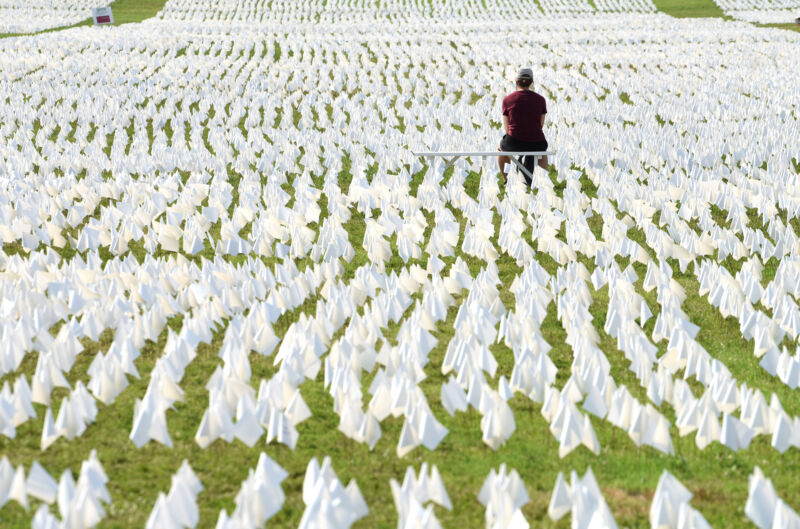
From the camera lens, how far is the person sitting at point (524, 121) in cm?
1005

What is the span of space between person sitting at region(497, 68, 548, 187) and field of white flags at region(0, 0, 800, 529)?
0.49 metres

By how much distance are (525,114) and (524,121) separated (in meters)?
0.09

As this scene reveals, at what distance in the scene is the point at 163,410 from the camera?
4.27 m

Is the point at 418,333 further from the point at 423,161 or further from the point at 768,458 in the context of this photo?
the point at 423,161

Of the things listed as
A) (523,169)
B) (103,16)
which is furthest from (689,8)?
(523,169)

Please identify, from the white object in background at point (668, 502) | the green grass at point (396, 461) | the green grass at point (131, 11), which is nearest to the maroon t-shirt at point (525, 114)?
the green grass at point (396, 461)

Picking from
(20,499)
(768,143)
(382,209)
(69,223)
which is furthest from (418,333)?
(768,143)

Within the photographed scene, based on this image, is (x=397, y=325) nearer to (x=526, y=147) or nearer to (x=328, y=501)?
(x=328, y=501)

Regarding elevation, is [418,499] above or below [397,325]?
→ below

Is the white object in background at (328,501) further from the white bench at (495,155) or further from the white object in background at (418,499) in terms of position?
the white bench at (495,155)

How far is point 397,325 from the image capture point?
585 cm

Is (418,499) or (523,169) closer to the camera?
(418,499)

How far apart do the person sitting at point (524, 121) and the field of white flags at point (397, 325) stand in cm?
49

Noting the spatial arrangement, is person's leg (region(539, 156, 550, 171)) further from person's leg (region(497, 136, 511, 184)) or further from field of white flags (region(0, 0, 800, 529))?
person's leg (region(497, 136, 511, 184))
